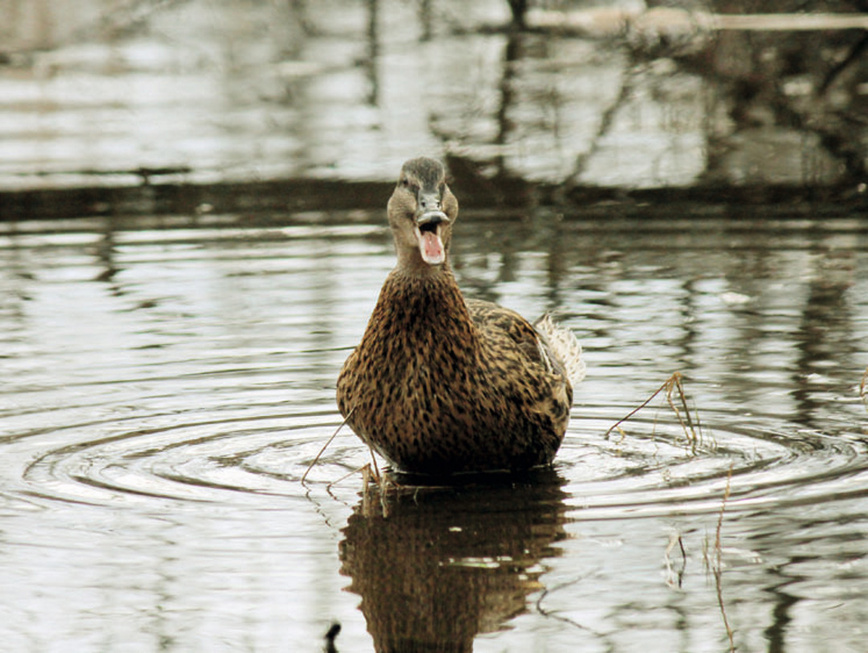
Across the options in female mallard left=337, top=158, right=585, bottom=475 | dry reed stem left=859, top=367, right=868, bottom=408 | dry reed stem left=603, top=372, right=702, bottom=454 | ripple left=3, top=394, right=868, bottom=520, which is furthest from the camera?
dry reed stem left=859, top=367, right=868, bottom=408

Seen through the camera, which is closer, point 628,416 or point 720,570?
point 720,570

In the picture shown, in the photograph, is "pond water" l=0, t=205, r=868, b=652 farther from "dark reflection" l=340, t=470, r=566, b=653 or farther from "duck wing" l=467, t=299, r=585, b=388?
"duck wing" l=467, t=299, r=585, b=388

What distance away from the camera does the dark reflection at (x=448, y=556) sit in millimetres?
4570

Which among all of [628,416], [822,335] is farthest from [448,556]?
[822,335]

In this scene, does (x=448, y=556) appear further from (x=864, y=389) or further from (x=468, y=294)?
(x=468, y=294)

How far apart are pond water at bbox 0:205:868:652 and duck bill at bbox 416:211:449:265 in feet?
2.89

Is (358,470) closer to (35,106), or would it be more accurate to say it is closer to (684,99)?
(684,99)

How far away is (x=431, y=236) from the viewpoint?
615cm

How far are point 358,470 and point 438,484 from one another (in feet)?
1.03

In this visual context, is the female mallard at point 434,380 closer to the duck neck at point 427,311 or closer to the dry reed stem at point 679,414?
the duck neck at point 427,311

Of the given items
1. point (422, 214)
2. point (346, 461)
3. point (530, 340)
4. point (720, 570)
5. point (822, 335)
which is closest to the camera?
point (720, 570)

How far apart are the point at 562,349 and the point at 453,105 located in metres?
10.5

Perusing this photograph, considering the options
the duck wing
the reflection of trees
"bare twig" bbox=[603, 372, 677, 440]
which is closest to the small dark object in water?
the duck wing

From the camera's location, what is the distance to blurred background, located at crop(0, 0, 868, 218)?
47.4ft
